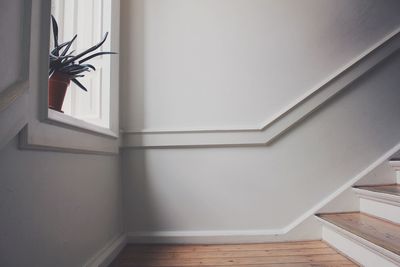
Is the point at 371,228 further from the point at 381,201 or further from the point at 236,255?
the point at 236,255

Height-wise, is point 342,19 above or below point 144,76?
above

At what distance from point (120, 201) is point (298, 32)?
1419 millimetres

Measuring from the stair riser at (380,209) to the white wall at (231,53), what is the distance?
67cm

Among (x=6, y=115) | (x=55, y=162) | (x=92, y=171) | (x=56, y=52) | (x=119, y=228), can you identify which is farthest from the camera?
(x=119, y=228)

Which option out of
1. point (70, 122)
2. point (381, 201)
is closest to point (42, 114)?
point (70, 122)

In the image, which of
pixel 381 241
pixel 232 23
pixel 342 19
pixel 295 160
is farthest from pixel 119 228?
pixel 342 19

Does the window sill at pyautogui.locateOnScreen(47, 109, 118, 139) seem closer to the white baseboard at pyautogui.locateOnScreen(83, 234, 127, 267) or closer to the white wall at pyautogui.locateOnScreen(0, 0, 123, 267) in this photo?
the white wall at pyautogui.locateOnScreen(0, 0, 123, 267)

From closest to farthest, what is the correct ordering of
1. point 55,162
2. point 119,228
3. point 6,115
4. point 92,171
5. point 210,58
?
point 6,115 → point 55,162 → point 92,171 → point 119,228 → point 210,58

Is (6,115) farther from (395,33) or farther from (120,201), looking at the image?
(395,33)

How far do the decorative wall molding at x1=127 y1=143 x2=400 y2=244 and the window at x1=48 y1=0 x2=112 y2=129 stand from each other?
0.65m

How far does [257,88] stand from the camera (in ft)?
4.51

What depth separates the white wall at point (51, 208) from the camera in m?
0.53

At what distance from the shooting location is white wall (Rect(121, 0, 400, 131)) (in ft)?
4.50

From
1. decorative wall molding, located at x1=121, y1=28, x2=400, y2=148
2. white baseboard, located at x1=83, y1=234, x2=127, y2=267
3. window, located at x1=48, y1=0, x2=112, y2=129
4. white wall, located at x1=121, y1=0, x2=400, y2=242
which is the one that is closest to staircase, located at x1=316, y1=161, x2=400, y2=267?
white wall, located at x1=121, y1=0, x2=400, y2=242
